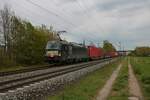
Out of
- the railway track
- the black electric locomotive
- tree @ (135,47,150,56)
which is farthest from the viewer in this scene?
tree @ (135,47,150,56)

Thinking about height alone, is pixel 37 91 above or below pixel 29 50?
below

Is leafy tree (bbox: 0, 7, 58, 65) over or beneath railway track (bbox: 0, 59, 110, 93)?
over

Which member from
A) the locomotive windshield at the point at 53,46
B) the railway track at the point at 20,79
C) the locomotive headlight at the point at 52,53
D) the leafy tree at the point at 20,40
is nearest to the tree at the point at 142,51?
the leafy tree at the point at 20,40

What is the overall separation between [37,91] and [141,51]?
17612 cm

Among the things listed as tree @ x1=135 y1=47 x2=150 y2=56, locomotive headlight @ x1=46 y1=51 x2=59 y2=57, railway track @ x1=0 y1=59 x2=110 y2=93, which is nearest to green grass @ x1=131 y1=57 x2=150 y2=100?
railway track @ x1=0 y1=59 x2=110 y2=93

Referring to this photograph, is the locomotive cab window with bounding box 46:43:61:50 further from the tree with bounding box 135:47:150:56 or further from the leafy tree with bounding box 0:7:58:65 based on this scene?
the tree with bounding box 135:47:150:56

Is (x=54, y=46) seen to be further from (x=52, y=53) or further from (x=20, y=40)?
(x=20, y=40)

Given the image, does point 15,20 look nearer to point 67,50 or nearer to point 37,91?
point 67,50

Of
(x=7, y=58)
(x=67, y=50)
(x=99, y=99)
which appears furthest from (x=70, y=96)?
(x=67, y=50)

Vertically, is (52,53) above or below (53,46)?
below

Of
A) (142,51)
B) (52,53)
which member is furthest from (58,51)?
(142,51)

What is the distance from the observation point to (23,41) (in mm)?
45250

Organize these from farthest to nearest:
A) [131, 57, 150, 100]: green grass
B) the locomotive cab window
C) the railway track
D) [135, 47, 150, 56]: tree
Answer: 1. [135, 47, 150, 56]: tree
2. the locomotive cab window
3. [131, 57, 150, 100]: green grass
4. the railway track

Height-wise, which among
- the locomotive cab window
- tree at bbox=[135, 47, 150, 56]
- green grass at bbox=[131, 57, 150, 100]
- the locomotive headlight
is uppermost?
tree at bbox=[135, 47, 150, 56]
